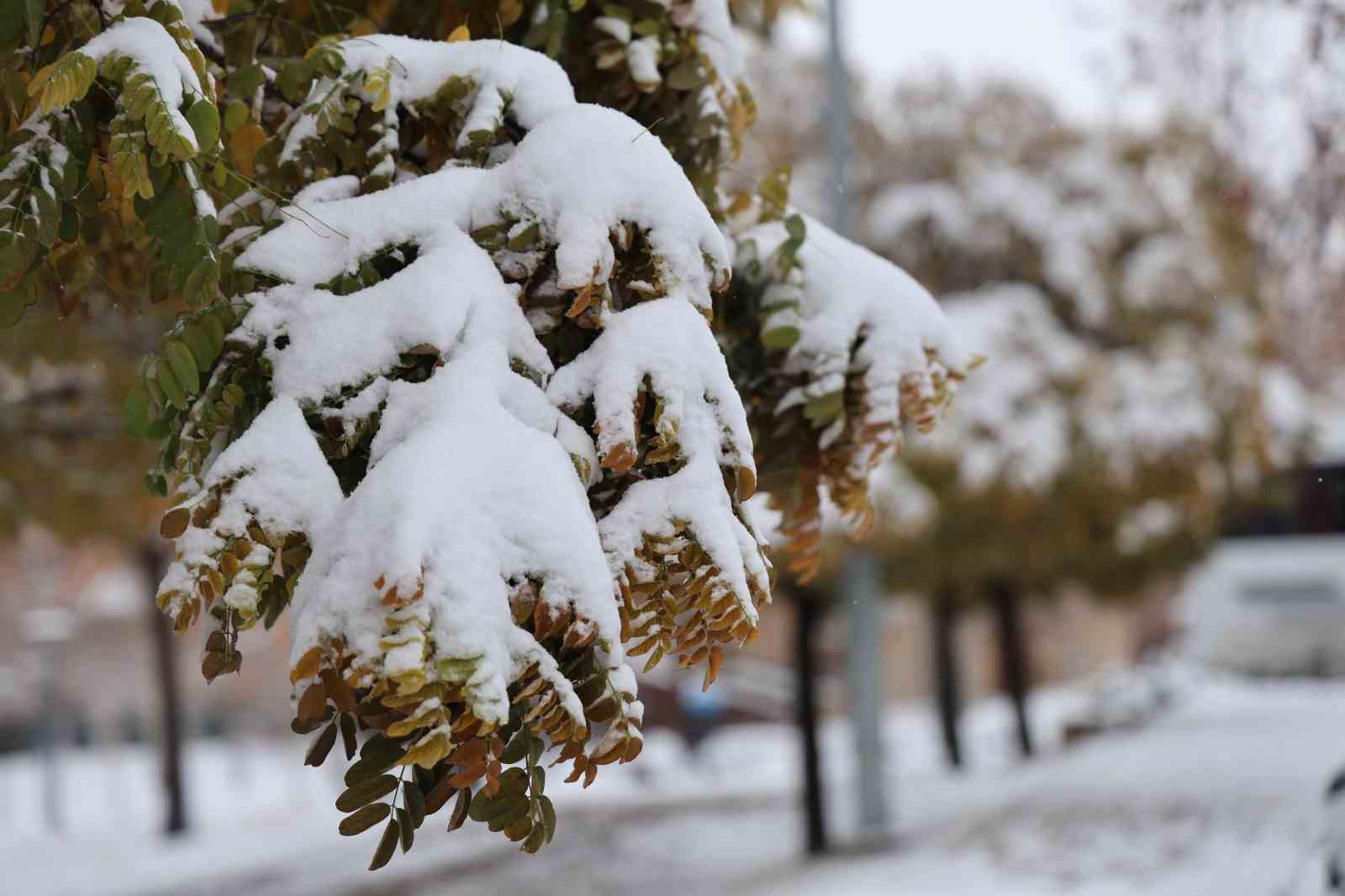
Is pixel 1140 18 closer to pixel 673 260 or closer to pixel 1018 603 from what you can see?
pixel 673 260

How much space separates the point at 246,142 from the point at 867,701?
9.26 m

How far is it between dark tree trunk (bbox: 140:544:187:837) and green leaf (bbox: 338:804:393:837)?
14.3m

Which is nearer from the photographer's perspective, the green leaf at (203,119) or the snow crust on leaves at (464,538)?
the snow crust on leaves at (464,538)

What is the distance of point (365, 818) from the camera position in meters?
2.37

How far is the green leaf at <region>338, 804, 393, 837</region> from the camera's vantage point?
7.75ft

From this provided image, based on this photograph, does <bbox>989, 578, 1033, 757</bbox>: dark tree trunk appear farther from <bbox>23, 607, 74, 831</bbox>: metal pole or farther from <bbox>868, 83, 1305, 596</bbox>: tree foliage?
<bbox>23, 607, 74, 831</bbox>: metal pole

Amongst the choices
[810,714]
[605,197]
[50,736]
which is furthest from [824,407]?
[50,736]

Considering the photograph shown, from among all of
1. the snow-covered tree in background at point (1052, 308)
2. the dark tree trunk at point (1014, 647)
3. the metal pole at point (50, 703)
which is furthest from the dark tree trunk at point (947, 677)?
the metal pole at point (50, 703)

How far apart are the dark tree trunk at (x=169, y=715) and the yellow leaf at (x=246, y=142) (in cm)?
1366

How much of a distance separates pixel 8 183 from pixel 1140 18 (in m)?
7.22

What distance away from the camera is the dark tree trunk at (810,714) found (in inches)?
503

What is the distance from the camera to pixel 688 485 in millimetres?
2520

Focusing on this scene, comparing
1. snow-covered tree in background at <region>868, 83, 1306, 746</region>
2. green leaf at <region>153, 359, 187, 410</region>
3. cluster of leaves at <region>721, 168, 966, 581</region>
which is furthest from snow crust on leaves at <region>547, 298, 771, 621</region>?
snow-covered tree in background at <region>868, 83, 1306, 746</region>

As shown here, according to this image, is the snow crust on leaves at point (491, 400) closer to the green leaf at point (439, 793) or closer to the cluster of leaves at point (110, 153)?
the cluster of leaves at point (110, 153)
